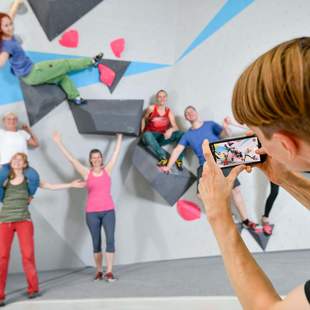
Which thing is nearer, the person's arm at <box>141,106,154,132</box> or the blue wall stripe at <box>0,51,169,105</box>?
the blue wall stripe at <box>0,51,169,105</box>

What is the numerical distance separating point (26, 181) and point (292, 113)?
137 inches

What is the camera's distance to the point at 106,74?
186 inches

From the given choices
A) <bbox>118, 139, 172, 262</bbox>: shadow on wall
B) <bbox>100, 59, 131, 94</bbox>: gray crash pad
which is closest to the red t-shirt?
<bbox>118, 139, 172, 262</bbox>: shadow on wall

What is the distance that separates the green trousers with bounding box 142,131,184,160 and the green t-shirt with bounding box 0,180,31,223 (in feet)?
4.65

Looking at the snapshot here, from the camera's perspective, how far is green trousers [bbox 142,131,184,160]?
4.69m

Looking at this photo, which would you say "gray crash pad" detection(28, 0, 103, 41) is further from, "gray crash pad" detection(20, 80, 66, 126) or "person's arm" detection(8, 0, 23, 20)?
"gray crash pad" detection(20, 80, 66, 126)

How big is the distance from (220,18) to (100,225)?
262 centimetres

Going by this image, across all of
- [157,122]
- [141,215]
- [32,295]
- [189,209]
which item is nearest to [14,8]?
[157,122]

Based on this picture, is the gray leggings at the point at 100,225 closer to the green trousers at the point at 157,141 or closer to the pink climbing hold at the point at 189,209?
the green trousers at the point at 157,141

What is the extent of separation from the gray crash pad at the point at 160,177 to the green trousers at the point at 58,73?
3.05ft

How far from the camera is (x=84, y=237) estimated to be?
183 inches

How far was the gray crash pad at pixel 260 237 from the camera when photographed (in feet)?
15.4

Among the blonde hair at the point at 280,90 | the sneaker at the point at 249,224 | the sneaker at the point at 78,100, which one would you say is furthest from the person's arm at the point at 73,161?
the blonde hair at the point at 280,90

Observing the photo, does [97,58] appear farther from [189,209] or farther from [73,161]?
[189,209]
